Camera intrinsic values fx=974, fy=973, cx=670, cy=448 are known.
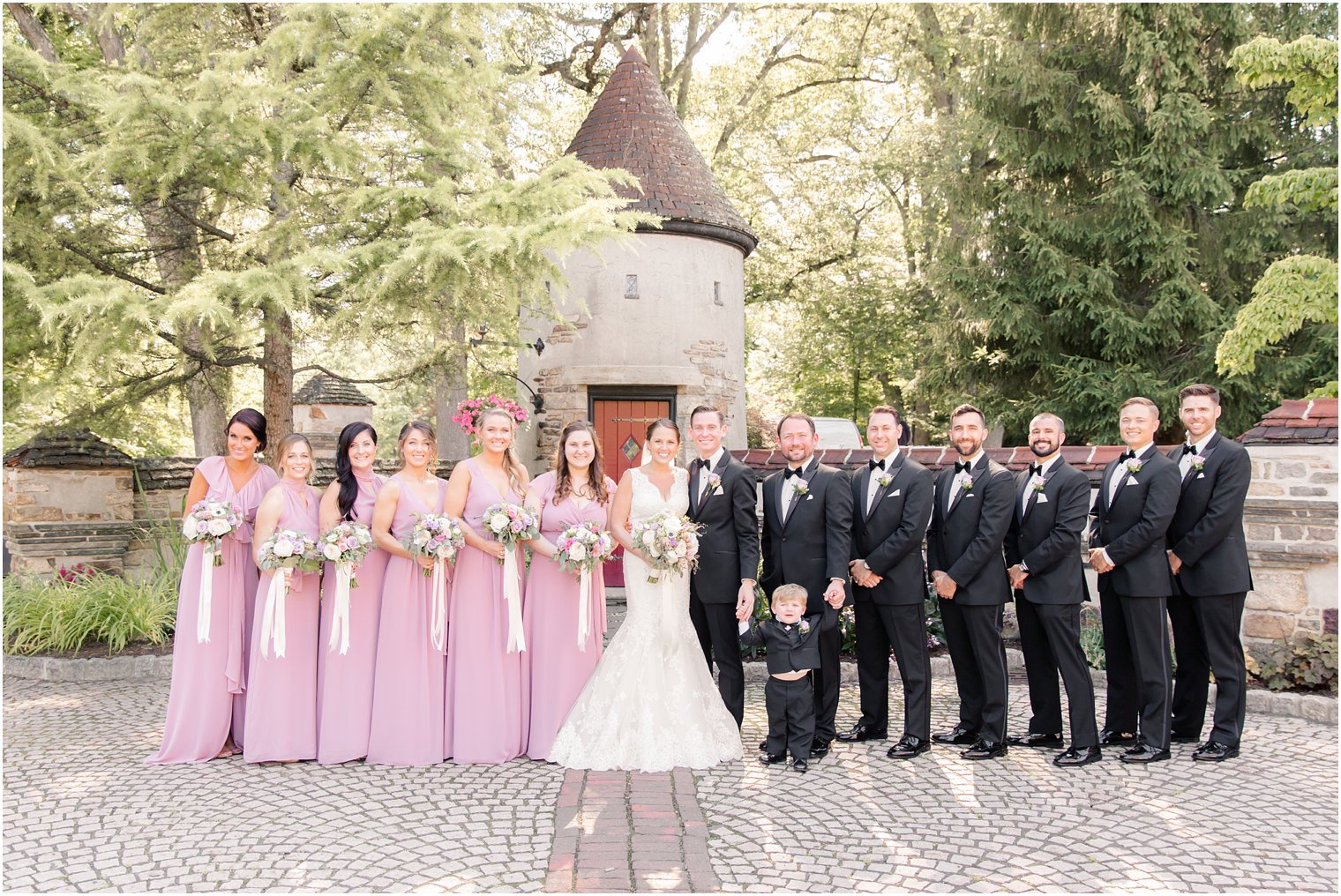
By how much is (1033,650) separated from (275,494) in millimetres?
4842

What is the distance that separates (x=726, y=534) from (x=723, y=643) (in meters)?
0.71

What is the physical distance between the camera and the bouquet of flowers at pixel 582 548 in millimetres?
5824

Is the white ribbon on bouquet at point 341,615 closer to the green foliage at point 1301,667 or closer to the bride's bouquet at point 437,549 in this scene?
the bride's bouquet at point 437,549

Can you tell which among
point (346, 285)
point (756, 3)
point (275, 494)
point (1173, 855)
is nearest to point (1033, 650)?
point (1173, 855)

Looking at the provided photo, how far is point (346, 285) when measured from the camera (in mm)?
8047

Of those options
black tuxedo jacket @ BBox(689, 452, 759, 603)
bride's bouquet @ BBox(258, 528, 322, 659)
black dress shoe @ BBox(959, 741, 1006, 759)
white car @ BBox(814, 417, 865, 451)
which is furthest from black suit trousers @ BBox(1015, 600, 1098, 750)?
white car @ BBox(814, 417, 865, 451)

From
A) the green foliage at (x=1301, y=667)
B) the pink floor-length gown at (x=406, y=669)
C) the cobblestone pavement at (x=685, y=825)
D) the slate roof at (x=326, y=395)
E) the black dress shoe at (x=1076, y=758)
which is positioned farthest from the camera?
the slate roof at (x=326, y=395)

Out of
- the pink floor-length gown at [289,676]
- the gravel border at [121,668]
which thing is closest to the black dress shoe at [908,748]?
the gravel border at [121,668]

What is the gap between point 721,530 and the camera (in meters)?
6.06

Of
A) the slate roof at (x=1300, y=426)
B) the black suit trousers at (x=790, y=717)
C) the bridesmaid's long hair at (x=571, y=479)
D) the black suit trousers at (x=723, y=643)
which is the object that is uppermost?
the slate roof at (x=1300, y=426)

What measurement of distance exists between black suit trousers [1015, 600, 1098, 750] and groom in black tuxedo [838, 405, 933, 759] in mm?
713

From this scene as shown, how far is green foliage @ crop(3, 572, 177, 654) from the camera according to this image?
28.2ft

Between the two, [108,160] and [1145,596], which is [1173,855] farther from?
[108,160]

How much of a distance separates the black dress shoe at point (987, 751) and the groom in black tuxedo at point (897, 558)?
0.25 meters
